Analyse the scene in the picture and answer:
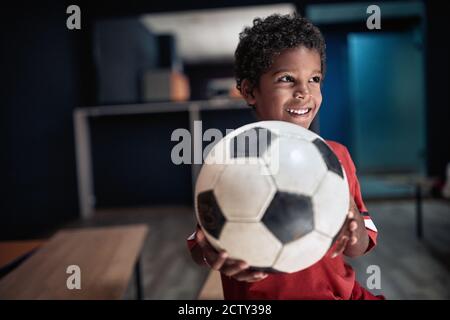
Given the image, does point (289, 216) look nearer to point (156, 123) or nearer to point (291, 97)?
point (291, 97)

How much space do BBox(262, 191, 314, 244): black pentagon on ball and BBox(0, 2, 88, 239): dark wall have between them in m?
3.21

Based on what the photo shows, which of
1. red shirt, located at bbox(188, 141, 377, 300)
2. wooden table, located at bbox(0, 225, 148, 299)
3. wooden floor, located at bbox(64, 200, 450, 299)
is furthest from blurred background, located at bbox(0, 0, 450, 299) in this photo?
red shirt, located at bbox(188, 141, 377, 300)

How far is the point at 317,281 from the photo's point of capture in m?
0.84

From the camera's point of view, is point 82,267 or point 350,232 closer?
point 350,232

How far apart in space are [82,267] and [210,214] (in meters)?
1.04

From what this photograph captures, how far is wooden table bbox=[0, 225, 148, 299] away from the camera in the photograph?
1.24m

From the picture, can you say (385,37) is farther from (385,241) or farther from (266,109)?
(266,109)

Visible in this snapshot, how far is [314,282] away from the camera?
836mm

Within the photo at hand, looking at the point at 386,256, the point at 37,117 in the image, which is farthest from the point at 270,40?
the point at 37,117

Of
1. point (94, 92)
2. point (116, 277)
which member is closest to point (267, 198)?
point (116, 277)

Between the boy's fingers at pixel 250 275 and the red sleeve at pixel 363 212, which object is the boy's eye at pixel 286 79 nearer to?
the red sleeve at pixel 363 212

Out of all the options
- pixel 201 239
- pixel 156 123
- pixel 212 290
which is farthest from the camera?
pixel 156 123

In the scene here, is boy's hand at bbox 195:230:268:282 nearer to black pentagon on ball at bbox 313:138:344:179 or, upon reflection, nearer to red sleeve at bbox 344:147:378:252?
black pentagon on ball at bbox 313:138:344:179
